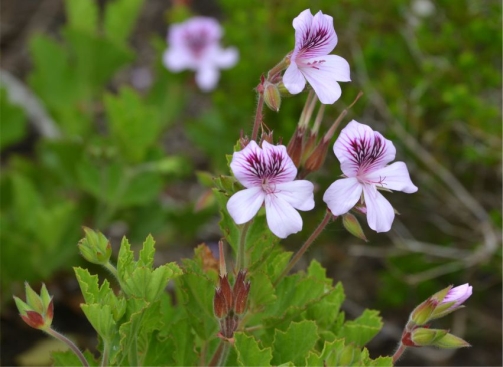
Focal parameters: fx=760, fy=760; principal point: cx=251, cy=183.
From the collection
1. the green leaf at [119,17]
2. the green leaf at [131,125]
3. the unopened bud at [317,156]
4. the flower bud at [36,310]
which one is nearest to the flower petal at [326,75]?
the unopened bud at [317,156]

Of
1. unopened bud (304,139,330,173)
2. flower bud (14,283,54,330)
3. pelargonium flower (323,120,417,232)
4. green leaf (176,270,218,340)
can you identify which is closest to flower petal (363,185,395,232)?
pelargonium flower (323,120,417,232)

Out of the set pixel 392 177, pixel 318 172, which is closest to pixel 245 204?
pixel 392 177

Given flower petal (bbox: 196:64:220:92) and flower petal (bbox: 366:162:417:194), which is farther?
flower petal (bbox: 196:64:220:92)

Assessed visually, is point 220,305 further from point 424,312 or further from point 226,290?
point 424,312

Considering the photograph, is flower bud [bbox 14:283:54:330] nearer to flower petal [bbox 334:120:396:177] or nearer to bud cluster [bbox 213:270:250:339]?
bud cluster [bbox 213:270:250:339]

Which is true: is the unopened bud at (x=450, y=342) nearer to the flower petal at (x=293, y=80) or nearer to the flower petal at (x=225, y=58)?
the flower petal at (x=293, y=80)

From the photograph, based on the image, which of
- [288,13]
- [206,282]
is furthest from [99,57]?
[206,282]
